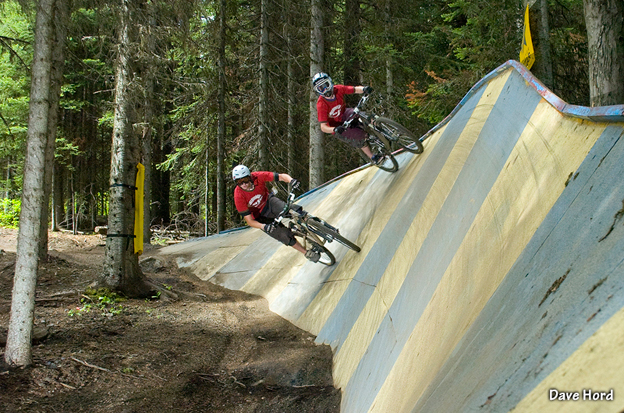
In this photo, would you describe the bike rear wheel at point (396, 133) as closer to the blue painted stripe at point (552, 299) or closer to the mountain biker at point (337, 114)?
the mountain biker at point (337, 114)

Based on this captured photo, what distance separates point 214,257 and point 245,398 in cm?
859

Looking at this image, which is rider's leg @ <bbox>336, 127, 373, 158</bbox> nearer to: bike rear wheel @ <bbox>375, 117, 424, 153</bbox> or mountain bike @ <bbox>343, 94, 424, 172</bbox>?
→ mountain bike @ <bbox>343, 94, 424, 172</bbox>

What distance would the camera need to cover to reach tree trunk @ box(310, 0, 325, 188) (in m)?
14.8

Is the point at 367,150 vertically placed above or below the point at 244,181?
above

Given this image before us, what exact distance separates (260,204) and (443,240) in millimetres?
4034

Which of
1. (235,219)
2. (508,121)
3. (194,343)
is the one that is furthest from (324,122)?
(235,219)

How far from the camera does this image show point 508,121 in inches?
242

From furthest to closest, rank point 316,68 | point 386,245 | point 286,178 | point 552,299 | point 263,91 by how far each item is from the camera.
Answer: point 263,91
point 316,68
point 286,178
point 386,245
point 552,299

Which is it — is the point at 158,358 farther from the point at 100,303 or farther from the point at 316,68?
the point at 316,68

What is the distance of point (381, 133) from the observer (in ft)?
29.7

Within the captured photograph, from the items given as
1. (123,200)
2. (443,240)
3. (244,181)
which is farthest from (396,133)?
(123,200)

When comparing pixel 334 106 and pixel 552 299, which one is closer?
pixel 552 299

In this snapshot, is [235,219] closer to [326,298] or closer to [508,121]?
[326,298]

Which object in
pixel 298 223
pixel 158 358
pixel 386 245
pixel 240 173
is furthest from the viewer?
pixel 298 223
